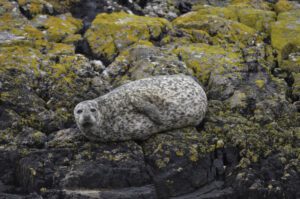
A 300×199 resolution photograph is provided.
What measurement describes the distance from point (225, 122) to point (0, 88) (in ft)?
16.7

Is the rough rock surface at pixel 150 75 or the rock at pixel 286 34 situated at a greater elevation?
the rock at pixel 286 34

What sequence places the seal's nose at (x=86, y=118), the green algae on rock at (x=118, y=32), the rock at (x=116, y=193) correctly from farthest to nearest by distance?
the green algae on rock at (x=118, y=32)
the seal's nose at (x=86, y=118)
the rock at (x=116, y=193)

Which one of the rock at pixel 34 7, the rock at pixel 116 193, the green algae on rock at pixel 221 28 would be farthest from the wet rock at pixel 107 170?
the rock at pixel 34 7

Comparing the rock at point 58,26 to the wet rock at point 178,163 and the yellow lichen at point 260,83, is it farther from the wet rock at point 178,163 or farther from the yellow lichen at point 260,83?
the yellow lichen at point 260,83

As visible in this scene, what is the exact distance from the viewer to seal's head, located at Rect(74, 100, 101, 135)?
33.8 ft

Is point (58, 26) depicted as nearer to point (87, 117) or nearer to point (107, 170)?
point (87, 117)

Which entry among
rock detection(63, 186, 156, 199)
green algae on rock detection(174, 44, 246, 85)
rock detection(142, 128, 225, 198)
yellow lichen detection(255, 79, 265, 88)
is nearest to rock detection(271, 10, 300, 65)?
green algae on rock detection(174, 44, 246, 85)

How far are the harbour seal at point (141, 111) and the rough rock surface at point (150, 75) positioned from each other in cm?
22

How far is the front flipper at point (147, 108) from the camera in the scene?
10.8 m

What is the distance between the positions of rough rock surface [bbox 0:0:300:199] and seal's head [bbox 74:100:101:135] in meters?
0.31

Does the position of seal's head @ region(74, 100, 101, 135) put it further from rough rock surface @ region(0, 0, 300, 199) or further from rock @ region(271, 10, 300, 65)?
rock @ region(271, 10, 300, 65)

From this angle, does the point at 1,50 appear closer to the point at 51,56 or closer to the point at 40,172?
the point at 51,56

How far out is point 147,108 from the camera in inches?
426

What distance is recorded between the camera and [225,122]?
11.1m
